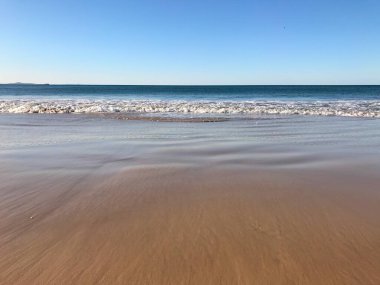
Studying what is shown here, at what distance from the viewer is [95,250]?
133 inches

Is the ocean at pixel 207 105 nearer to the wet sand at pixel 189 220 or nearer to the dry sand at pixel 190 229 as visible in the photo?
the wet sand at pixel 189 220

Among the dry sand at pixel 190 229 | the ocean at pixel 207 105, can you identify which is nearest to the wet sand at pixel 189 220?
the dry sand at pixel 190 229

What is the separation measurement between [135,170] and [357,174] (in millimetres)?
3630

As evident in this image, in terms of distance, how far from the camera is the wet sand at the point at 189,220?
303 centimetres

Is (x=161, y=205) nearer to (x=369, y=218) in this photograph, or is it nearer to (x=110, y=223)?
(x=110, y=223)

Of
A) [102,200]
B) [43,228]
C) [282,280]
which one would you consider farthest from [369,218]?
[43,228]

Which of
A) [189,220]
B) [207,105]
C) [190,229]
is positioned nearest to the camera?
[190,229]

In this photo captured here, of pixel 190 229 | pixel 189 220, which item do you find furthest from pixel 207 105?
pixel 190 229

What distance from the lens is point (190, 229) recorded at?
3834mm

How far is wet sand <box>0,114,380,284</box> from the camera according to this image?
3.03 metres

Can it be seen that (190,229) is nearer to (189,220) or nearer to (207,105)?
(189,220)

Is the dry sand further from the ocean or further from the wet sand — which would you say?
the ocean

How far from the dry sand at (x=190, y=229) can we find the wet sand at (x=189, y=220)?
0.01m

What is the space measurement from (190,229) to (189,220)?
25 cm
